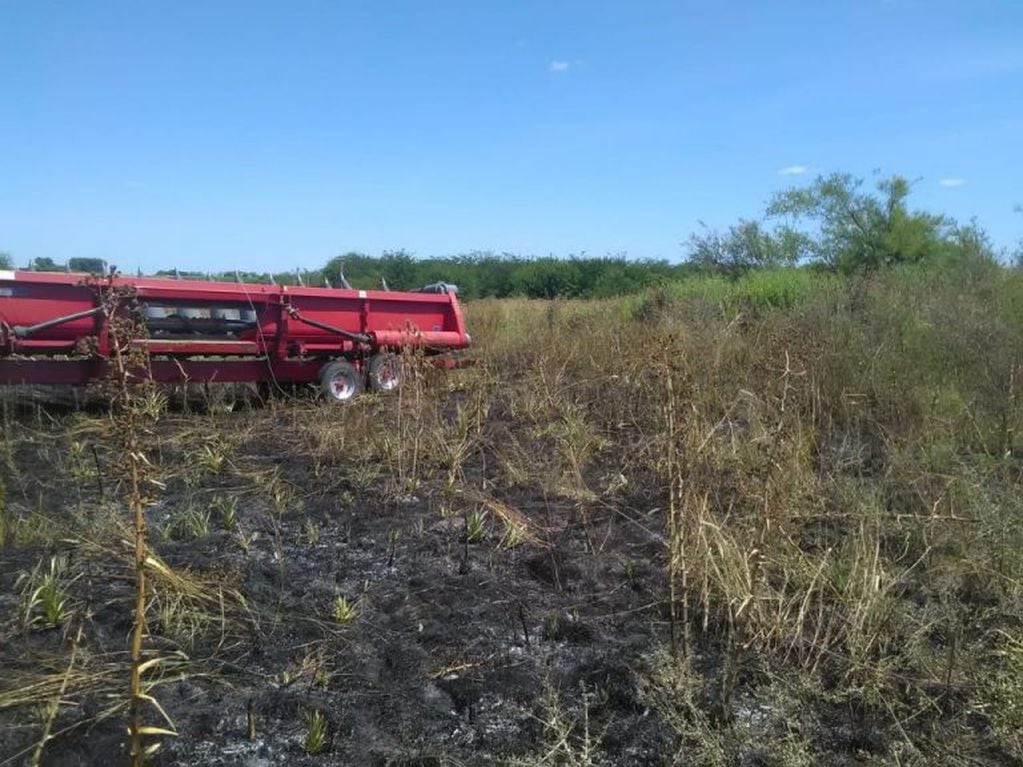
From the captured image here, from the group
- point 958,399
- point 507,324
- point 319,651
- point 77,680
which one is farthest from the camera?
point 507,324

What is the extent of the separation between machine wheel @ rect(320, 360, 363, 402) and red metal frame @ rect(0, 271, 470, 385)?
0.18 m

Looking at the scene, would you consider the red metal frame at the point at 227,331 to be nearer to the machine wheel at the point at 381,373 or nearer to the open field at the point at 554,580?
the machine wheel at the point at 381,373

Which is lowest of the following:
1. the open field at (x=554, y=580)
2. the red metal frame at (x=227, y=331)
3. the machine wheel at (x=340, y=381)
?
the open field at (x=554, y=580)

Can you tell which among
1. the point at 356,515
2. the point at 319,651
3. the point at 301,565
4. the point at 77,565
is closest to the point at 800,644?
the point at 319,651

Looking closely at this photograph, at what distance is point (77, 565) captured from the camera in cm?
414

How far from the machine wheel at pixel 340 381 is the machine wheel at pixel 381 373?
172 millimetres

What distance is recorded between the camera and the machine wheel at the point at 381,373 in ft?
30.8

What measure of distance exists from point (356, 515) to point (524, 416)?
9.61 ft

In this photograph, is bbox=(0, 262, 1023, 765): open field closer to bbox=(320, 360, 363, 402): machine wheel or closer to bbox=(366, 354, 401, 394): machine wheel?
bbox=(320, 360, 363, 402): machine wheel

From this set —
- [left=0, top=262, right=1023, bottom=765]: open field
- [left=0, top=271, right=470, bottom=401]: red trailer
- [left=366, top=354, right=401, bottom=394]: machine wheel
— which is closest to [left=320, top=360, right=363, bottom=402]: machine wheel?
[left=0, top=271, right=470, bottom=401]: red trailer

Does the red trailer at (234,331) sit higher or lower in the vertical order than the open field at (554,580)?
higher

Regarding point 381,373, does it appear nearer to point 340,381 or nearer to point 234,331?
point 340,381

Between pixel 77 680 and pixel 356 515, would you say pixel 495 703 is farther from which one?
pixel 356 515

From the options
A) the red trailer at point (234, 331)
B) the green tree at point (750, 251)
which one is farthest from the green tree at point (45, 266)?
the green tree at point (750, 251)
